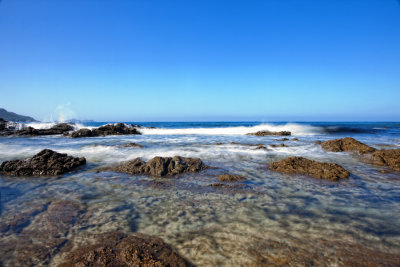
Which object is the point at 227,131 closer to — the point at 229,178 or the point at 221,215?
the point at 229,178

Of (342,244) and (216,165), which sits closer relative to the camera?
(342,244)

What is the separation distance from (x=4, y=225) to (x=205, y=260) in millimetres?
2366

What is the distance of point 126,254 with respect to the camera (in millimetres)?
1930

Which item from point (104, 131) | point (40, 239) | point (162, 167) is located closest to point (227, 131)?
point (104, 131)

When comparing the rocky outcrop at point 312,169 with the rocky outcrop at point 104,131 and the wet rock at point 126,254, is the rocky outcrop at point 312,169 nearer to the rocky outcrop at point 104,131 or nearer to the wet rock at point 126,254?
the wet rock at point 126,254

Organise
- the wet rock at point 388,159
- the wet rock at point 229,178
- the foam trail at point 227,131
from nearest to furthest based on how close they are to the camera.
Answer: the wet rock at point 229,178 < the wet rock at point 388,159 < the foam trail at point 227,131

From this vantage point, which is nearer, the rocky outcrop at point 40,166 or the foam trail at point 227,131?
the rocky outcrop at point 40,166

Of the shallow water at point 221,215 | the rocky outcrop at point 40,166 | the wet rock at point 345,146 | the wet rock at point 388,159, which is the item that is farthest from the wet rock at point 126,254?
the wet rock at point 345,146

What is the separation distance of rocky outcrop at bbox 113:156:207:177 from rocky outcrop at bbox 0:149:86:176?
1.23 metres

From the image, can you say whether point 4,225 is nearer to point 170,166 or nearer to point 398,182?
point 170,166

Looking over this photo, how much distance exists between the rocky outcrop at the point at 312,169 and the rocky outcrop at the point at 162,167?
1.95 m

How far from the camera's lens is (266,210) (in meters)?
2.90

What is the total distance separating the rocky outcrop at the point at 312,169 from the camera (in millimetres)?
→ 4605

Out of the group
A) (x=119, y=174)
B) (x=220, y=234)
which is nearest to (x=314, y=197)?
(x=220, y=234)
